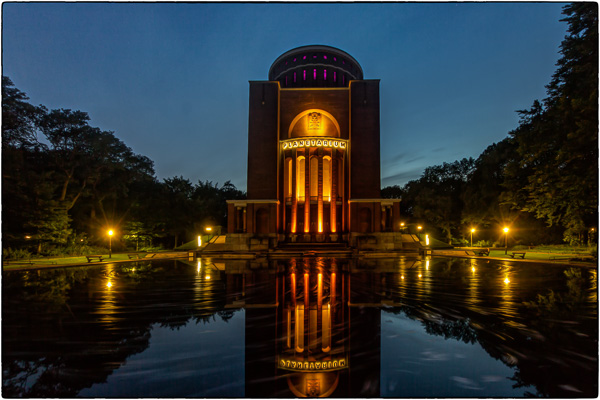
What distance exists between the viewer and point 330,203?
28406 millimetres

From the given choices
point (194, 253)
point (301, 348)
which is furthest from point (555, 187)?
point (194, 253)

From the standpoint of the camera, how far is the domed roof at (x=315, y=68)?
115ft

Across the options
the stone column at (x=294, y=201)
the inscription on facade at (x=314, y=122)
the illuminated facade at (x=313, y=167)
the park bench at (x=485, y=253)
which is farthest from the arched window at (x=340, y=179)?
the park bench at (x=485, y=253)

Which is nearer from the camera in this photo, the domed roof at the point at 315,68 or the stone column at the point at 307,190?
the stone column at the point at 307,190

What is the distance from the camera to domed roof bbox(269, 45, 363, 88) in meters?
34.9

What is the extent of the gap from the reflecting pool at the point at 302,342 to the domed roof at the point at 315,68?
1209 inches

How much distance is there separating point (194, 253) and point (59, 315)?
14629 millimetres

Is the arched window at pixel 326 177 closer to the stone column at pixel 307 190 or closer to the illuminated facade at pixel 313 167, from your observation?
the illuminated facade at pixel 313 167

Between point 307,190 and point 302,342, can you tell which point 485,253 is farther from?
point 302,342

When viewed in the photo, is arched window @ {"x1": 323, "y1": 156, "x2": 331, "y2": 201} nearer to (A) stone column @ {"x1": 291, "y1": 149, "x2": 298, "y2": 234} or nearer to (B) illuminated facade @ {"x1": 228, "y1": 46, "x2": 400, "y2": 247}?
(B) illuminated facade @ {"x1": 228, "y1": 46, "x2": 400, "y2": 247}

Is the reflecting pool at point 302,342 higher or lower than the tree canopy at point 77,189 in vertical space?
lower

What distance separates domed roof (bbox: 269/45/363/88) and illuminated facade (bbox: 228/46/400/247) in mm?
4551

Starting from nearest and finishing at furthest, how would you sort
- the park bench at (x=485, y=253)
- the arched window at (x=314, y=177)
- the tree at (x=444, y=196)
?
1. the park bench at (x=485, y=253)
2. the arched window at (x=314, y=177)
3. the tree at (x=444, y=196)

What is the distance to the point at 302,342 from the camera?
474 centimetres
